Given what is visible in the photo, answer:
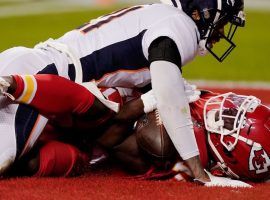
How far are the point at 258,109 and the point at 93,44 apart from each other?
3.32 feet

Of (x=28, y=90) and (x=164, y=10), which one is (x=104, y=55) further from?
(x=28, y=90)

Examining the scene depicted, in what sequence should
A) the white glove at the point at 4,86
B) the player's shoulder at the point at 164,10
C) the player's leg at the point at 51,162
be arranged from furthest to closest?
the player's shoulder at the point at 164,10, the player's leg at the point at 51,162, the white glove at the point at 4,86

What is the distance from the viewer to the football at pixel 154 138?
4.00m

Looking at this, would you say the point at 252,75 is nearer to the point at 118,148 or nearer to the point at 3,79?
the point at 118,148

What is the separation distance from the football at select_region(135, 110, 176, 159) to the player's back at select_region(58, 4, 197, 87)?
33 centimetres

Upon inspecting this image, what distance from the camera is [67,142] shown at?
14.1 ft

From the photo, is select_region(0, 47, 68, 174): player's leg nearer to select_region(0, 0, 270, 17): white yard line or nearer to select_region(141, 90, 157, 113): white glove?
select_region(141, 90, 157, 113): white glove

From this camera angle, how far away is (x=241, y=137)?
394 centimetres

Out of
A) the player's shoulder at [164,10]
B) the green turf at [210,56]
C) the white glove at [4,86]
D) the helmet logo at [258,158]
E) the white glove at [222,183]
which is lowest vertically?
the green turf at [210,56]

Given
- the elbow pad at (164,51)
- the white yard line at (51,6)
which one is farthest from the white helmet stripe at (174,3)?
the white yard line at (51,6)

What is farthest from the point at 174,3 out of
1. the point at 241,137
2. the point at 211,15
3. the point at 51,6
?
the point at 51,6

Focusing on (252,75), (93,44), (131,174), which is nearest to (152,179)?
(131,174)

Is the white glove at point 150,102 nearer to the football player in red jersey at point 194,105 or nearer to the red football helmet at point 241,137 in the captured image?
the football player in red jersey at point 194,105

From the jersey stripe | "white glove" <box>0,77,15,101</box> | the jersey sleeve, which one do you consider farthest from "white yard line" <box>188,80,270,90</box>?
"white glove" <box>0,77,15,101</box>
